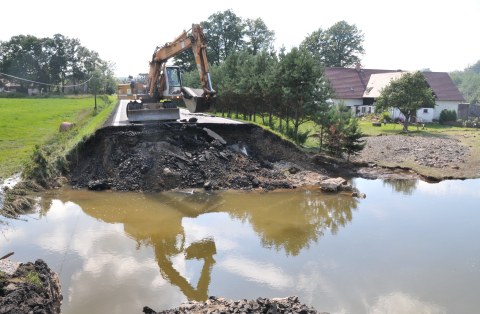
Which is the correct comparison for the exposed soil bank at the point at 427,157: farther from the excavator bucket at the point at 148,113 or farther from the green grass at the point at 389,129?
the excavator bucket at the point at 148,113

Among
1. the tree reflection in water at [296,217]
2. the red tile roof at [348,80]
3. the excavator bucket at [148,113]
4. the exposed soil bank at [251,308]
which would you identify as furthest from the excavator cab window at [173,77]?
the red tile roof at [348,80]

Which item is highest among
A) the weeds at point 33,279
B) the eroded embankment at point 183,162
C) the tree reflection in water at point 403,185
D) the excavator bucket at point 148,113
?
the excavator bucket at point 148,113

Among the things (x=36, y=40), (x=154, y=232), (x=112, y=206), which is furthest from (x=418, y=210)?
(x=36, y=40)

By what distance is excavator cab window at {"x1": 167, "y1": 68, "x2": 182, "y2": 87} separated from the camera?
52.0 ft

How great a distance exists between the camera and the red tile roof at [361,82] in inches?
1431

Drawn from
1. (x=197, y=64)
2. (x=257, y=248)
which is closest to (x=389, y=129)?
(x=197, y=64)

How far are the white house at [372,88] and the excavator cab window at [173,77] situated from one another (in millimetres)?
23762

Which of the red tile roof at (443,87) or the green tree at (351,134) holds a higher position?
the red tile roof at (443,87)

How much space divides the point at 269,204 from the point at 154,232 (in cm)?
402

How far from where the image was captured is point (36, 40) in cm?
6278

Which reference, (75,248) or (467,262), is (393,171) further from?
(75,248)

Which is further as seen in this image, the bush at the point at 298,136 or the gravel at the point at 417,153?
the bush at the point at 298,136

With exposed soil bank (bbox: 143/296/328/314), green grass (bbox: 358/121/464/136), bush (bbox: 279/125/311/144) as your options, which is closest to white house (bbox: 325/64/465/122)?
green grass (bbox: 358/121/464/136)

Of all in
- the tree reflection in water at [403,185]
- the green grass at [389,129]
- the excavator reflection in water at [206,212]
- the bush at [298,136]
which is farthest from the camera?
the green grass at [389,129]
